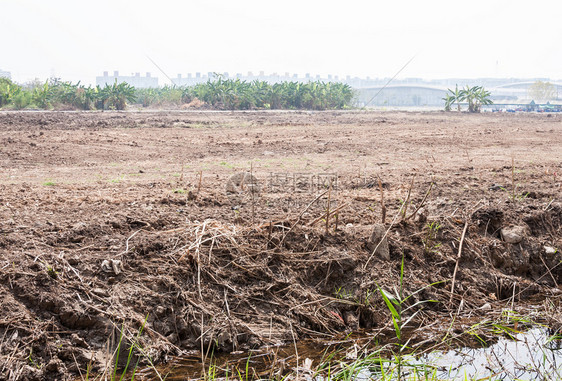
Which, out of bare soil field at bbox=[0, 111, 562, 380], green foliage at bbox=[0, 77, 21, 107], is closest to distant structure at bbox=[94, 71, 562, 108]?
green foliage at bbox=[0, 77, 21, 107]

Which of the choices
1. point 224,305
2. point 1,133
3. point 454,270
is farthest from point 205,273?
point 1,133

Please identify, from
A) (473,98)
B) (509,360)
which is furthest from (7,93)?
(473,98)

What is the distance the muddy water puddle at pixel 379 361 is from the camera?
3.79 m

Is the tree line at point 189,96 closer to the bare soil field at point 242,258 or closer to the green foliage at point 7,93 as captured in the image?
the green foliage at point 7,93

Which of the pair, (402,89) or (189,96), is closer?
(189,96)

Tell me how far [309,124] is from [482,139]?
767 cm

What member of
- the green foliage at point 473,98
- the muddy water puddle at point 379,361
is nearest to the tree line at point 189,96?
the green foliage at point 473,98

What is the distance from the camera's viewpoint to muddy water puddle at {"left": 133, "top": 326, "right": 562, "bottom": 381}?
3.79 m

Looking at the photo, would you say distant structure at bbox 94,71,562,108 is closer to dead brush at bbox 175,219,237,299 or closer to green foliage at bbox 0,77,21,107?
green foliage at bbox 0,77,21,107

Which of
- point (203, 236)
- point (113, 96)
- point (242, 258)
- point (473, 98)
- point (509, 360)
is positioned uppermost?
point (113, 96)

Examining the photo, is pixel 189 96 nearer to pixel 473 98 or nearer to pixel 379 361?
pixel 473 98

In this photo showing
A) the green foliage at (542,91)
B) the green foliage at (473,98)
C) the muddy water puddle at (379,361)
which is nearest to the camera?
the muddy water puddle at (379,361)

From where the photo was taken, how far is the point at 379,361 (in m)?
3.96

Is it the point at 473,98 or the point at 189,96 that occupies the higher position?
the point at 189,96
